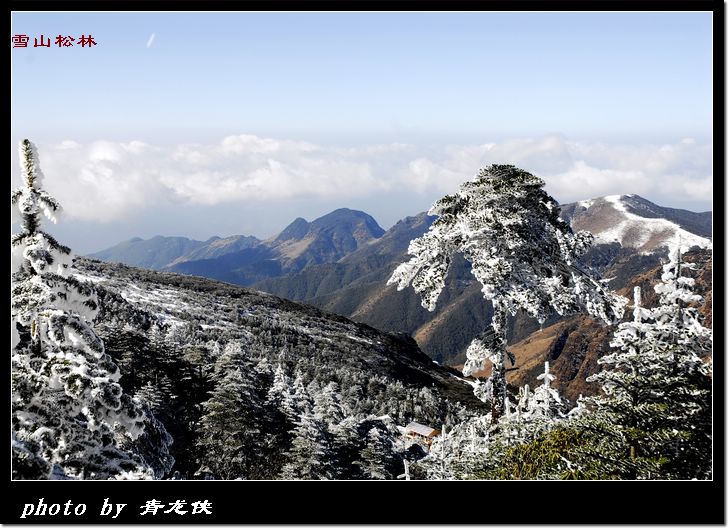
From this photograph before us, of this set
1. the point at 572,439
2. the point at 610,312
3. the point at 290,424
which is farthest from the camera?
the point at 290,424

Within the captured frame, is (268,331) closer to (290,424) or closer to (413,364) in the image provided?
(413,364)

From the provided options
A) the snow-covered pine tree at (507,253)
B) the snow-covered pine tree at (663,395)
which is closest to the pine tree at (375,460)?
the snow-covered pine tree at (507,253)

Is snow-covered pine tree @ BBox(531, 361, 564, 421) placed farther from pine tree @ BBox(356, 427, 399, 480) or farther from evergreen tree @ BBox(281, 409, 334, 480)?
evergreen tree @ BBox(281, 409, 334, 480)

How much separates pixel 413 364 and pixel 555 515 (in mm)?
124038

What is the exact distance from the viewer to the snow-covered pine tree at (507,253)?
1443 cm

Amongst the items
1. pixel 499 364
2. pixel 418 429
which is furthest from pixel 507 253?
pixel 418 429

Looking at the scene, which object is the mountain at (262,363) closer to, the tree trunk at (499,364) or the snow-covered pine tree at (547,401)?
the tree trunk at (499,364)

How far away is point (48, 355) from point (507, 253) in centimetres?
1058

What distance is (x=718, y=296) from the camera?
1229 centimetres

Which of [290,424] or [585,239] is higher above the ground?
[585,239]

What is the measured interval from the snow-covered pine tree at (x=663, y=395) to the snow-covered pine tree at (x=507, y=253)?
2517 mm

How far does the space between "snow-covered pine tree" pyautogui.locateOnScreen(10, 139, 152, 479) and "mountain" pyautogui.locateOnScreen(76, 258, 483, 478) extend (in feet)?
11.0

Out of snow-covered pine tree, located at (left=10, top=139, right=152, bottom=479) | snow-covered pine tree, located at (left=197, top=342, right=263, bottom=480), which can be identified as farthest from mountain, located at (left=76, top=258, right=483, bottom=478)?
snow-covered pine tree, located at (left=10, top=139, right=152, bottom=479)
